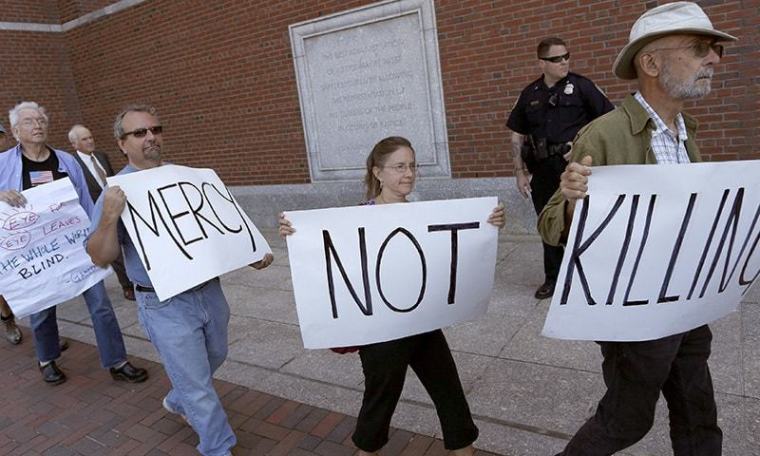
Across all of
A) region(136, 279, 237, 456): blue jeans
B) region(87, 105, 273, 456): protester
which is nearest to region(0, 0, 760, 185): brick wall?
region(87, 105, 273, 456): protester

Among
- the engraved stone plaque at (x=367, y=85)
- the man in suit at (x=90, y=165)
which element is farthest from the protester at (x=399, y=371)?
the engraved stone plaque at (x=367, y=85)

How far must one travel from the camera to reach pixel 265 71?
26.6 feet

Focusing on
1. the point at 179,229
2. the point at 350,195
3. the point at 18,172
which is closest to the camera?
the point at 179,229

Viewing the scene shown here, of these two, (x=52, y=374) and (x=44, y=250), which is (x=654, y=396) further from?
(x=52, y=374)

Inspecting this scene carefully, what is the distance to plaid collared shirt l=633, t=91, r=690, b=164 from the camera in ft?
6.52

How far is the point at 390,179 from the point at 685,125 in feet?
3.82

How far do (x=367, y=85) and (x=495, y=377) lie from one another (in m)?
4.69

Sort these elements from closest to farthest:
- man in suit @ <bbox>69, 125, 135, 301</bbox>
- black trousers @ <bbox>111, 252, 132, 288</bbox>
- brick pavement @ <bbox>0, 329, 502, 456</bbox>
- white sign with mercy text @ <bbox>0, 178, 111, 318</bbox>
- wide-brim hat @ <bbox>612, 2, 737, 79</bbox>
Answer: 1. wide-brim hat @ <bbox>612, 2, 737, 79</bbox>
2. brick pavement @ <bbox>0, 329, 502, 456</bbox>
3. white sign with mercy text @ <bbox>0, 178, 111, 318</bbox>
4. man in suit @ <bbox>69, 125, 135, 301</bbox>
5. black trousers @ <bbox>111, 252, 132, 288</bbox>

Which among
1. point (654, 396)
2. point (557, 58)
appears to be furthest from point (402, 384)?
point (557, 58)

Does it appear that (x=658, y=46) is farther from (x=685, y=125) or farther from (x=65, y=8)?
(x=65, y=8)

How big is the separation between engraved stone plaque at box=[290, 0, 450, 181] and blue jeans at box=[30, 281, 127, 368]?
4.08 metres

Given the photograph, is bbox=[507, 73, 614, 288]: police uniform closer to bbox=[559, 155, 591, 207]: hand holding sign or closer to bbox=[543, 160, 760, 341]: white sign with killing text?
bbox=[543, 160, 760, 341]: white sign with killing text

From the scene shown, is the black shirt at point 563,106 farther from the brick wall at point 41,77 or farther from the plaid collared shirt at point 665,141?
the brick wall at point 41,77

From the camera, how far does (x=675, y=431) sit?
219cm
